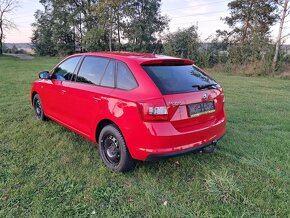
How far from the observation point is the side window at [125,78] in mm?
2950

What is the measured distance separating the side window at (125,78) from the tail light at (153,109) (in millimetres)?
341

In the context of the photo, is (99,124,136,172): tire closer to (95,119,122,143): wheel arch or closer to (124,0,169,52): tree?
(95,119,122,143): wheel arch

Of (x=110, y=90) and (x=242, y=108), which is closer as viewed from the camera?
(x=110, y=90)

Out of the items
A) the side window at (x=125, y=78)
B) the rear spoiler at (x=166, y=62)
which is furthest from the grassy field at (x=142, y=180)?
the rear spoiler at (x=166, y=62)

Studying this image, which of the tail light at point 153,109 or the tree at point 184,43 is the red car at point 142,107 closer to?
the tail light at point 153,109

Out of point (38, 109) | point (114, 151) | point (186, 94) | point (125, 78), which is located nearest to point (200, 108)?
point (186, 94)

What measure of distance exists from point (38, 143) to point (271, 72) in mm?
15886

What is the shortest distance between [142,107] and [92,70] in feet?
4.32

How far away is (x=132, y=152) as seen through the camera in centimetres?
288

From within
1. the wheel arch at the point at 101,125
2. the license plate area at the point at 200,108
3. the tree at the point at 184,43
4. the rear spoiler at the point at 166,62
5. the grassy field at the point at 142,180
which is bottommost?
the grassy field at the point at 142,180


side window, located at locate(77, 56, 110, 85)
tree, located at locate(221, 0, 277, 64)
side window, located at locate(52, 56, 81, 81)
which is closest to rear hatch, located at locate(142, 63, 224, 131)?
side window, located at locate(77, 56, 110, 85)

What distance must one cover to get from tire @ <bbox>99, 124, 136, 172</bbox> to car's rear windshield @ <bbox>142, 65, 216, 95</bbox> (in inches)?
31.0

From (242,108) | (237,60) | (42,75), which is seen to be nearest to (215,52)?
(237,60)

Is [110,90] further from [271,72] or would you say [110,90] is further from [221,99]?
[271,72]
